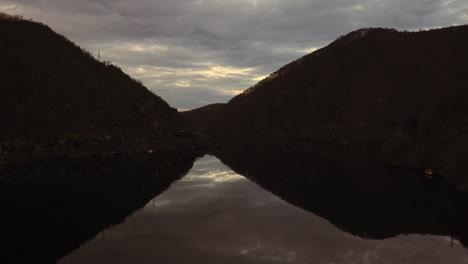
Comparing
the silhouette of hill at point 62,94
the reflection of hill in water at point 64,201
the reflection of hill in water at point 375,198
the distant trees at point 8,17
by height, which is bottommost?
the reflection of hill in water at point 375,198

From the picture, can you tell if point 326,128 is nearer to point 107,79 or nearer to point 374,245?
point 107,79

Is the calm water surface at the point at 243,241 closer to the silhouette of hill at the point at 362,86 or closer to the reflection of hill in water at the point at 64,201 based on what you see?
the reflection of hill in water at the point at 64,201

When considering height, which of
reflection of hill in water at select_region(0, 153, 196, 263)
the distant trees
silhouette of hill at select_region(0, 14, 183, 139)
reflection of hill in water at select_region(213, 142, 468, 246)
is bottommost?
reflection of hill in water at select_region(213, 142, 468, 246)

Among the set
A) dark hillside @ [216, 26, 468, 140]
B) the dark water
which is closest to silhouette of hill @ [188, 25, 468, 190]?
dark hillside @ [216, 26, 468, 140]

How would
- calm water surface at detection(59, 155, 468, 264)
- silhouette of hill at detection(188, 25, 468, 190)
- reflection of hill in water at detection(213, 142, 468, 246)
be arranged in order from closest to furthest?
1. calm water surface at detection(59, 155, 468, 264)
2. reflection of hill in water at detection(213, 142, 468, 246)
3. silhouette of hill at detection(188, 25, 468, 190)

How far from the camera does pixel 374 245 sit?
38.9ft

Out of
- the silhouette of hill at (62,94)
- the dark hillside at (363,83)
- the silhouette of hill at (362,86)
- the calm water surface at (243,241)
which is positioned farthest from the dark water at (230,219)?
the dark hillside at (363,83)

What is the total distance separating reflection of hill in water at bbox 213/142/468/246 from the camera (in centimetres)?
1434

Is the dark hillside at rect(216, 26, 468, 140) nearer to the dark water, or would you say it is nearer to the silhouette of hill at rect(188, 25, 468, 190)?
the silhouette of hill at rect(188, 25, 468, 190)

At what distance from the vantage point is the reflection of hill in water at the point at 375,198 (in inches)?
564

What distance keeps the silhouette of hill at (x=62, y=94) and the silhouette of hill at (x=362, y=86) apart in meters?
51.9

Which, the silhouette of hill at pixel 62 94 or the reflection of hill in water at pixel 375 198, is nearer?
the reflection of hill in water at pixel 375 198

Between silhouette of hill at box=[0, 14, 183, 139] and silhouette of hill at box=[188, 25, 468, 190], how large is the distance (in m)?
51.9

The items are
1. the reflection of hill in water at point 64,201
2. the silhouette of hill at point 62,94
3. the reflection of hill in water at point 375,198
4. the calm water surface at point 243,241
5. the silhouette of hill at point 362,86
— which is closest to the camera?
the calm water surface at point 243,241
